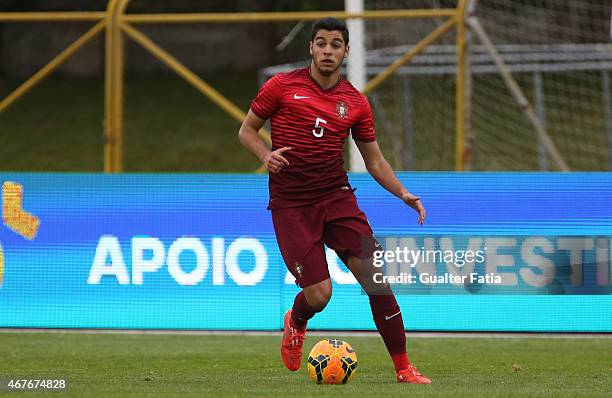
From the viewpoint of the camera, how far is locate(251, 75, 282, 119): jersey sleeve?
8750 mm

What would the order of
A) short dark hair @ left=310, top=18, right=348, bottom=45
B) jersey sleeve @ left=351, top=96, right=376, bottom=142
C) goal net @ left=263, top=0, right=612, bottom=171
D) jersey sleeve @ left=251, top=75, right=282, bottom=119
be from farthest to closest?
goal net @ left=263, top=0, right=612, bottom=171 → jersey sleeve @ left=351, top=96, right=376, bottom=142 → jersey sleeve @ left=251, top=75, right=282, bottom=119 → short dark hair @ left=310, top=18, right=348, bottom=45

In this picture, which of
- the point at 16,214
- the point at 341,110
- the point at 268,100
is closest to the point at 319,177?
the point at 341,110

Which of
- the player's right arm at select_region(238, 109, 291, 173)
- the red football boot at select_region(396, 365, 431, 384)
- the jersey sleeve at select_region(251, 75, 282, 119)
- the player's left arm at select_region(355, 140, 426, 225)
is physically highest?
the jersey sleeve at select_region(251, 75, 282, 119)

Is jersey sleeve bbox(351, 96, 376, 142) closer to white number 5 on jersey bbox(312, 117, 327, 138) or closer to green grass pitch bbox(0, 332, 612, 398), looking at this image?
white number 5 on jersey bbox(312, 117, 327, 138)

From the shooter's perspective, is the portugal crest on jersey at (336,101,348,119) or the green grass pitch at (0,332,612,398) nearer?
the green grass pitch at (0,332,612,398)

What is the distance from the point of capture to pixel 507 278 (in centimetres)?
1191

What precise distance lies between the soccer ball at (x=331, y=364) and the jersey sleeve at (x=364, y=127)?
1.27m

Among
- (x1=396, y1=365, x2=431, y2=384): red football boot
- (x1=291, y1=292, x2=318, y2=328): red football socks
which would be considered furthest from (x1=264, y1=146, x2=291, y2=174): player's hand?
(x1=396, y1=365, x2=431, y2=384): red football boot

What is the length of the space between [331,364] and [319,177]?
1.12 metres

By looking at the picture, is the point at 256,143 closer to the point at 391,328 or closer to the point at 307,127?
the point at 307,127

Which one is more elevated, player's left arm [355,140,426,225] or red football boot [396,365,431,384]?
player's left arm [355,140,426,225]

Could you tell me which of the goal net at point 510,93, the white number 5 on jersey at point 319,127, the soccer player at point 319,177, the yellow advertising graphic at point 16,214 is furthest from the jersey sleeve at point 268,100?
the goal net at point 510,93

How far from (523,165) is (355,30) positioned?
28.4ft

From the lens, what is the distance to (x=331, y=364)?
347 inches
